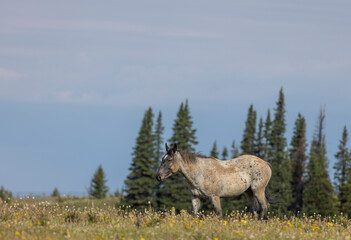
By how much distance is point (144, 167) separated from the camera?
80.2 metres

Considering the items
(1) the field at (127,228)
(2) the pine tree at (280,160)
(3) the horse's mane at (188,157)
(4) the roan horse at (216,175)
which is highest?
(2) the pine tree at (280,160)

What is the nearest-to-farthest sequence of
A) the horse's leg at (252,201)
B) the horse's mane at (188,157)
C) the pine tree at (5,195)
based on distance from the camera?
the horse's mane at (188,157), the horse's leg at (252,201), the pine tree at (5,195)

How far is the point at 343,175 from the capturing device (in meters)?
92.8

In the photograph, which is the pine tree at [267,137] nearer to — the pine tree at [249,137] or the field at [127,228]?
the pine tree at [249,137]

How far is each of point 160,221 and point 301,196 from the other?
270 ft

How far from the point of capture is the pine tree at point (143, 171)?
78062mm

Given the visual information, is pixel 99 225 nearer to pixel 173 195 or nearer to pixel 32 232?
pixel 32 232

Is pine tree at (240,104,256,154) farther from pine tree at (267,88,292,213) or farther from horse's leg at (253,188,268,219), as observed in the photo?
horse's leg at (253,188,268,219)

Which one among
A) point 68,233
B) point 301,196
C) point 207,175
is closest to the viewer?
point 68,233

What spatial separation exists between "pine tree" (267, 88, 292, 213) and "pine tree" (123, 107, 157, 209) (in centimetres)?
1965

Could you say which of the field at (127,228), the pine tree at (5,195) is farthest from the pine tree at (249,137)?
the field at (127,228)

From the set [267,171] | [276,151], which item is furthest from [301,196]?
[267,171]

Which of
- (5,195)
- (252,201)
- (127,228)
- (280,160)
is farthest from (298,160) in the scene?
(127,228)

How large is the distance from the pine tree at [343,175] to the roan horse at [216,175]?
59.9 meters
